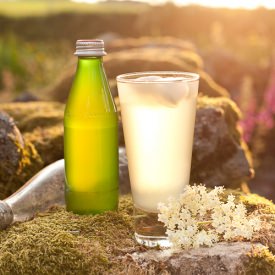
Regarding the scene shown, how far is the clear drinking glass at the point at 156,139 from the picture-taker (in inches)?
108

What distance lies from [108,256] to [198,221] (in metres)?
0.48

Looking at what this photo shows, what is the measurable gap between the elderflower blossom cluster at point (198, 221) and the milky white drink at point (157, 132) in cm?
10

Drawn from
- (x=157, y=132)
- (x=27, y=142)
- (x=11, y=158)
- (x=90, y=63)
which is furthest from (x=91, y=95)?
(x=27, y=142)

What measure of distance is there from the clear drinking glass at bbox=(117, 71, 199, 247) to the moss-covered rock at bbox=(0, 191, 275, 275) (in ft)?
0.54

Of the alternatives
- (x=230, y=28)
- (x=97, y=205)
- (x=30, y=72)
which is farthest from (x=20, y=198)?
(x=230, y=28)

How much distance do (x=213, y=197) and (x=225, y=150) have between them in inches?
69.1

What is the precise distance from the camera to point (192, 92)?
2.85 metres

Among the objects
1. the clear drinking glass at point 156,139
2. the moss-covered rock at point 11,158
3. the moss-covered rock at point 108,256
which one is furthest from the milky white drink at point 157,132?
the moss-covered rock at point 11,158

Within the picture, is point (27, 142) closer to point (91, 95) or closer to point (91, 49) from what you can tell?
point (91, 95)

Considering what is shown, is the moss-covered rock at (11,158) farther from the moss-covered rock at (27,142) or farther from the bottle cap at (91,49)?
the bottle cap at (91,49)

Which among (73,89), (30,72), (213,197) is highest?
(73,89)

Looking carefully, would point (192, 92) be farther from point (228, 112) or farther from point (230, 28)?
point (230, 28)

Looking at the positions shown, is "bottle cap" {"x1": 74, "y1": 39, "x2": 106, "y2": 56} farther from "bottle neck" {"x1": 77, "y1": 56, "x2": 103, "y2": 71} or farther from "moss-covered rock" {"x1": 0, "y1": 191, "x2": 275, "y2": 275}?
"moss-covered rock" {"x1": 0, "y1": 191, "x2": 275, "y2": 275}

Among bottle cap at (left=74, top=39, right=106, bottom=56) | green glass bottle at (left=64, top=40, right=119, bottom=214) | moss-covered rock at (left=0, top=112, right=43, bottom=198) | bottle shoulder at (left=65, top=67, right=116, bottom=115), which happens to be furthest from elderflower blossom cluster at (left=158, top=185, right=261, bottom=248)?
moss-covered rock at (left=0, top=112, right=43, bottom=198)
